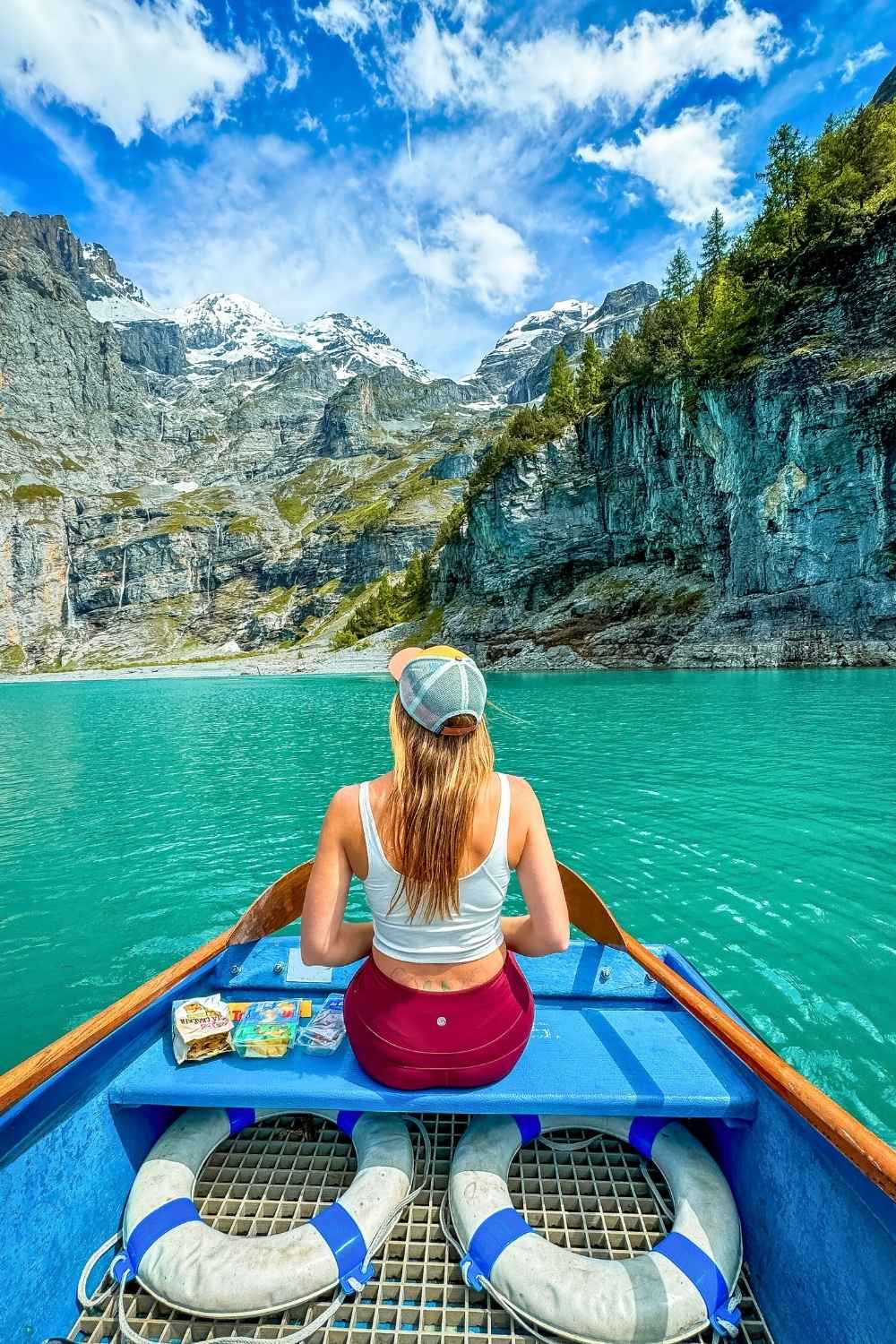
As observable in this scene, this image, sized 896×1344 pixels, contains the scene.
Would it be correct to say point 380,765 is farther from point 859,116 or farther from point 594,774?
point 859,116

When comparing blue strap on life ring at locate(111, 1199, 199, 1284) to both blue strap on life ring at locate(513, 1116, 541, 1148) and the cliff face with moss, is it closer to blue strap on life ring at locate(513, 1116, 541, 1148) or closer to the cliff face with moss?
blue strap on life ring at locate(513, 1116, 541, 1148)

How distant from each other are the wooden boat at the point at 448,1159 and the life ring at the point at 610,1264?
0.19 metres

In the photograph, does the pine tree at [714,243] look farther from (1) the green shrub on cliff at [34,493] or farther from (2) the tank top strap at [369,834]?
(1) the green shrub on cliff at [34,493]

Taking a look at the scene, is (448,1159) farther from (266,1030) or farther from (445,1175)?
(266,1030)

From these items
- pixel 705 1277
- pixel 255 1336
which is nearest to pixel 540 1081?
pixel 705 1277

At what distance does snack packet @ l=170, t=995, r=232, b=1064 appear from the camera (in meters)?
3.88

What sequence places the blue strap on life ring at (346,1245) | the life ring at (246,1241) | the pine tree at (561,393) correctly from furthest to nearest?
1. the pine tree at (561,393)
2. the blue strap on life ring at (346,1245)
3. the life ring at (246,1241)

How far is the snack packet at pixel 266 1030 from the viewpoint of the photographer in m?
3.91

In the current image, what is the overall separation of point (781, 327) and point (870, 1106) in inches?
2820

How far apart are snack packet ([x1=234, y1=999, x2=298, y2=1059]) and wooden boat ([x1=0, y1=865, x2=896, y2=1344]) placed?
114 millimetres

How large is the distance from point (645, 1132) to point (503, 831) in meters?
2.39

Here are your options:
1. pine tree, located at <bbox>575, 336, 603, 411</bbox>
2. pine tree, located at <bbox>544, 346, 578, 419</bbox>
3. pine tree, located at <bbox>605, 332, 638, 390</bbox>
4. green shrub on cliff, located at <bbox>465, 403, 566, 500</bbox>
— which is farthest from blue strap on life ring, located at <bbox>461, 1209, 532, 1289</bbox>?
pine tree, located at <bbox>544, 346, 578, 419</bbox>

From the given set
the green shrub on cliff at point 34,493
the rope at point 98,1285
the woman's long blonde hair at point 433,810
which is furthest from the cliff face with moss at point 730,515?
the green shrub on cliff at point 34,493

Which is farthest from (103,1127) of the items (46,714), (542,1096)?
(46,714)
